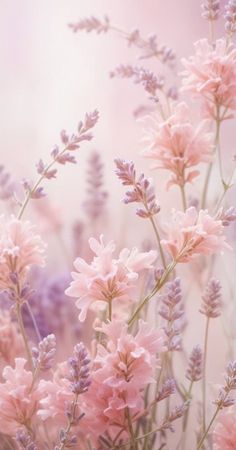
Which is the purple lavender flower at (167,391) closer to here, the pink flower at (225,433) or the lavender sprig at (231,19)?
the pink flower at (225,433)

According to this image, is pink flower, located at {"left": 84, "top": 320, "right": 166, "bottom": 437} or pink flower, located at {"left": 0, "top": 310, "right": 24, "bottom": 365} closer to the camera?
pink flower, located at {"left": 84, "top": 320, "right": 166, "bottom": 437}

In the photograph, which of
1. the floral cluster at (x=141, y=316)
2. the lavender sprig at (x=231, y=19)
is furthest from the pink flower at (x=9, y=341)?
the lavender sprig at (x=231, y=19)

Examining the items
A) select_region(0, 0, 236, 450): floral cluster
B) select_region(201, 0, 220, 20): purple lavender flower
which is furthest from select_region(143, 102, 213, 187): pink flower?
select_region(201, 0, 220, 20): purple lavender flower

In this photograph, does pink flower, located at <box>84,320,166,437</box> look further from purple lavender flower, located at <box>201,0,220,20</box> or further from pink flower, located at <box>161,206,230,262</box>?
purple lavender flower, located at <box>201,0,220,20</box>

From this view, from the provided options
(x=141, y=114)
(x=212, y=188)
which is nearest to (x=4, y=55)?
(x=141, y=114)

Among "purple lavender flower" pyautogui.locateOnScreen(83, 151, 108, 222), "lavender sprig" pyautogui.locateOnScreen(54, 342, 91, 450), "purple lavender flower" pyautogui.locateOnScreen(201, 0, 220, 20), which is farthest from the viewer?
"purple lavender flower" pyautogui.locateOnScreen(83, 151, 108, 222)

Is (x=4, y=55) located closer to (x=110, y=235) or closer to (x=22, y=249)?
(x=110, y=235)
